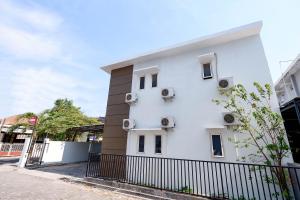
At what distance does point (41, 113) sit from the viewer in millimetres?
13812

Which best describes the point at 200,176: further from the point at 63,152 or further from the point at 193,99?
the point at 63,152

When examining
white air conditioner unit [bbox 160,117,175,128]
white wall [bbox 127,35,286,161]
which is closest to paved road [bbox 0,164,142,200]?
white wall [bbox 127,35,286,161]

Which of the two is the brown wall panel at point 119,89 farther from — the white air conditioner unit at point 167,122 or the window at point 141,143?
the white air conditioner unit at point 167,122

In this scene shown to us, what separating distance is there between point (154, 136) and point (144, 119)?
3.27 ft

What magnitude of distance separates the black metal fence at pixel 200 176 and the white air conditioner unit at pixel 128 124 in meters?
1.46

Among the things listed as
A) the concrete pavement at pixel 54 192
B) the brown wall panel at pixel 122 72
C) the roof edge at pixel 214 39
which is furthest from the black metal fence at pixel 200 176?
the roof edge at pixel 214 39

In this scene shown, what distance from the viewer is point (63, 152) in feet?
43.0

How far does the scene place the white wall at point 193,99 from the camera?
622cm

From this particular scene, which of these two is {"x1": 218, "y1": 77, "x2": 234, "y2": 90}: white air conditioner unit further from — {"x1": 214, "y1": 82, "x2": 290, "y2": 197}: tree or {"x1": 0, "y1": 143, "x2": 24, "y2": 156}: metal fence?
{"x1": 0, "y1": 143, "x2": 24, "y2": 156}: metal fence

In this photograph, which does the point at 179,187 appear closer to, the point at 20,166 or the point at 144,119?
the point at 144,119

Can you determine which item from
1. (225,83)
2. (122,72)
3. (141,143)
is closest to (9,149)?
(122,72)

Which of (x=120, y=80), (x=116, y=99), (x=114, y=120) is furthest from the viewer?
(x=120, y=80)

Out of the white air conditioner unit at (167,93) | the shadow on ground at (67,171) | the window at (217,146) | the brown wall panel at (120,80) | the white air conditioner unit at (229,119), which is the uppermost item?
the brown wall panel at (120,80)

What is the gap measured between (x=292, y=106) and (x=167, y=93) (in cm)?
459
